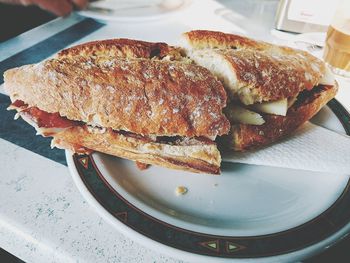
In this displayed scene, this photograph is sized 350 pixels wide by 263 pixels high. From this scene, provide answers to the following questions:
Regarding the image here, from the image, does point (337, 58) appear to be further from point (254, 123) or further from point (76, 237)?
point (76, 237)

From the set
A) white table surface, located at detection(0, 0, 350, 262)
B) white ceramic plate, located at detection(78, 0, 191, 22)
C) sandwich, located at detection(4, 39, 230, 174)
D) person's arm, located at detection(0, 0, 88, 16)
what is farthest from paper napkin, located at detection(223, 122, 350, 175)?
person's arm, located at detection(0, 0, 88, 16)

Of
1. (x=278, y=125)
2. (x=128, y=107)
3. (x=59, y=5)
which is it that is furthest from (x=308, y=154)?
(x=59, y=5)

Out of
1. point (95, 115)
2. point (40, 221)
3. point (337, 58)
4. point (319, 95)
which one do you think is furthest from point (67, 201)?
point (337, 58)

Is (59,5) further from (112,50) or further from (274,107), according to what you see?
(274,107)

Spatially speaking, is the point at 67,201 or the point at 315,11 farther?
the point at 315,11

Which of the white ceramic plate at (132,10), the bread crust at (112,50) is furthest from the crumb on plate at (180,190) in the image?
the white ceramic plate at (132,10)

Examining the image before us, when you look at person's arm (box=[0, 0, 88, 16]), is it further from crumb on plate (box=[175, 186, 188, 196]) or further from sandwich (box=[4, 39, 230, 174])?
crumb on plate (box=[175, 186, 188, 196])

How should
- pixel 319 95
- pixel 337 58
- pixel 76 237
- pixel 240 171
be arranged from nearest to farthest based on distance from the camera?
pixel 76 237, pixel 240 171, pixel 319 95, pixel 337 58
